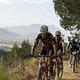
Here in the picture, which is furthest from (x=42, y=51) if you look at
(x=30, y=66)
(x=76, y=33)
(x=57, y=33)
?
(x=76, y=33)

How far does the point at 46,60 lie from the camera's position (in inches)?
406

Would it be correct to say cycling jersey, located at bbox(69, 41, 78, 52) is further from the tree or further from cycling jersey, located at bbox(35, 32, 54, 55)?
the tree

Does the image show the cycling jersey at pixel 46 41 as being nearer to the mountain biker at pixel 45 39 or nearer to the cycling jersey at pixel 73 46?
the mountain biker at pixel 45 39

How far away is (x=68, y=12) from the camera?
129 ft

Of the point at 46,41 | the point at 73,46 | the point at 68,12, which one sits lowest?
the point at 73,46

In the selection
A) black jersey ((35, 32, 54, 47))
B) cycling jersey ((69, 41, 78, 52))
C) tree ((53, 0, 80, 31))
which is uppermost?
tree ((53, 0, 80, 31))

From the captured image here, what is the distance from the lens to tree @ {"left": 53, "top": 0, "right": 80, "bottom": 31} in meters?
38.2

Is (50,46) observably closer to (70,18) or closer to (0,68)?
(0,68)

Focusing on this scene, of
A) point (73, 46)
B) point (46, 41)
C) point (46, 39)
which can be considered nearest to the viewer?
point (46, 39)

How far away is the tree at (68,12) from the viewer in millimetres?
38156

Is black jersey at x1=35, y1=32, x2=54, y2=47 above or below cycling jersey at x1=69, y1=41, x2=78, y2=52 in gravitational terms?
above

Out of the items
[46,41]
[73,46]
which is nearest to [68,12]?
[73,46]

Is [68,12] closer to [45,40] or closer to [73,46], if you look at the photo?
[73,46]

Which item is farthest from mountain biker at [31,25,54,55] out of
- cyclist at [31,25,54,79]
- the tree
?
the tree
